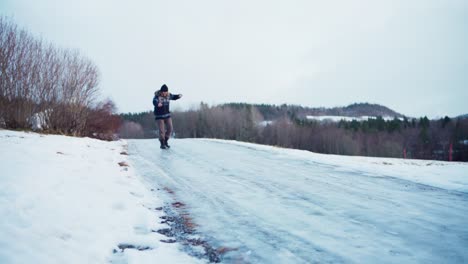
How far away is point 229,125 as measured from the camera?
72.3 metres

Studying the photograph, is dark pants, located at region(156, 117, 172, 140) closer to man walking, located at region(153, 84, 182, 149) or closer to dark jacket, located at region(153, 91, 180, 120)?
man walking, located at region(153, 84, 182, 149)

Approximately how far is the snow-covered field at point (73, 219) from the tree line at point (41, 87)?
11.4 meters

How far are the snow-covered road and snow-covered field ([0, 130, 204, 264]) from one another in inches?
21.1

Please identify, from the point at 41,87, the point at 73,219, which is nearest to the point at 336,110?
the point at 41,87

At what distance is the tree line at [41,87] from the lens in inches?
512

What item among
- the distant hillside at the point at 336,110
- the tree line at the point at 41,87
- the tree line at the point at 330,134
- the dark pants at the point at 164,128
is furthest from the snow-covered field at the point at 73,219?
the distant hillside at the point at 336,110

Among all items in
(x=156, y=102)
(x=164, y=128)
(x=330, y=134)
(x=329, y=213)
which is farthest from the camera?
(x=330, y=134)

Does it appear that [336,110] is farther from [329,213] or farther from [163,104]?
[329,213]

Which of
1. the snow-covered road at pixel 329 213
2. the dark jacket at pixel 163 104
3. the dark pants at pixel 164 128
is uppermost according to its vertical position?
the dark jacket at pixel 163 104

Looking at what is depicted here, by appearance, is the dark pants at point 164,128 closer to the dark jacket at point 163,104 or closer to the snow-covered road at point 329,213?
the dark jacket at point 163,104

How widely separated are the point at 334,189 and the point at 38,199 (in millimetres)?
3631

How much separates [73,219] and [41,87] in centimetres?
1448

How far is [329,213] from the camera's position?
309 cm

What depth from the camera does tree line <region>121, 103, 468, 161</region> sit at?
221 ft
